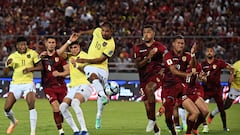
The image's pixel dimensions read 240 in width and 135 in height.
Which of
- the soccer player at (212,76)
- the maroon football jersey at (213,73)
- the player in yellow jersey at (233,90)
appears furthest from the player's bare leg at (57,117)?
the player in yellow jersey at (233,90)

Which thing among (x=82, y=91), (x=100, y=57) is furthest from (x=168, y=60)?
(x=82, y=91)

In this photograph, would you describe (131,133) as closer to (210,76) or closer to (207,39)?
(210,76)

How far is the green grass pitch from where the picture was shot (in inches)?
679

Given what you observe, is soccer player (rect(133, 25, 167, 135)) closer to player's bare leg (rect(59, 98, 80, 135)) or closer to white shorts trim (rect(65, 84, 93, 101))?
white shorts trim (rect(65, 84, 93, 101))

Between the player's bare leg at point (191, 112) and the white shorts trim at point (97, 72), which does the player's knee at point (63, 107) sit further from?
the player's bare leg at point (191, 112)

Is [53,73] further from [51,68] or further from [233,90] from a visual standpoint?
[233,90]

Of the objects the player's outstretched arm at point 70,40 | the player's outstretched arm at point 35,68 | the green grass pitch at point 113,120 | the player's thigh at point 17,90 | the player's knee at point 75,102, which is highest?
the player's outstretched arm at point 70,40

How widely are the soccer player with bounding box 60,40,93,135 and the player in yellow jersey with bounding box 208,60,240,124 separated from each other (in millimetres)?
4511

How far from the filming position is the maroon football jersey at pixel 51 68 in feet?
53.0

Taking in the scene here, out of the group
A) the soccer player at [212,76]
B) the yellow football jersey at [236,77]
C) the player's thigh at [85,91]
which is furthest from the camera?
the yellow football jersey at [236,77]

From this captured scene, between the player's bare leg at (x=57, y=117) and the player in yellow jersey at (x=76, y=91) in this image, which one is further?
the player's bare leg at (x=57, y=117)

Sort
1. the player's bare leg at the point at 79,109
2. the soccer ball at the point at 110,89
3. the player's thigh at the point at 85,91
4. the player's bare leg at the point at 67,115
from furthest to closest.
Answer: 1. the soccer ball at the point at 110,89
2. the player's thigh at the point at 85,91
3. the player's bare leg at the point at 67,115
4. the player's bare leg at the point at 79,109

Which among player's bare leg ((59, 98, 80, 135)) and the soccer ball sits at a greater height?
the soccer ball

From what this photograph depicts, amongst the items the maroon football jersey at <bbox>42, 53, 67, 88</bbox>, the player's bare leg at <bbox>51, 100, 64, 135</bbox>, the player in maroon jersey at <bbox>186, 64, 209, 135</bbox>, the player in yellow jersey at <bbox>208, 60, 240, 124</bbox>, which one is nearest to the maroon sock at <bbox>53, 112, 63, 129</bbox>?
the player's bare leg at <bbox>51, 100, 64, 135</bbox>
